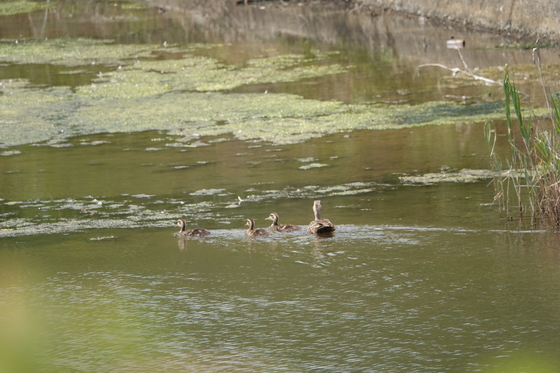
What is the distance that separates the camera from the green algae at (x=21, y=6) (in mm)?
26000

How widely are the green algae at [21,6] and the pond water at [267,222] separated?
10574 millimetres

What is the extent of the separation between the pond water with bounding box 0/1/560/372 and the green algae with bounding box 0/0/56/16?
10574 millimetres

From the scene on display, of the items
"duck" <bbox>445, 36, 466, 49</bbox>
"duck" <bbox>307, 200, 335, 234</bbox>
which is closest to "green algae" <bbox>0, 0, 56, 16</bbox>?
"duck" <bbox>445, 36, 466, 49</bbox>

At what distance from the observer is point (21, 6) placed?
26953 mm

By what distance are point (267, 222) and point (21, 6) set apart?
22.2 m

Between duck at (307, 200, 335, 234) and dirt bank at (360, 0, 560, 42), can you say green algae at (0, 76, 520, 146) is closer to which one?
duck at (307, 200, 335, 234)

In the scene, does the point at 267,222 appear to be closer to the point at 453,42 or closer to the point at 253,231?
the point at 253,231

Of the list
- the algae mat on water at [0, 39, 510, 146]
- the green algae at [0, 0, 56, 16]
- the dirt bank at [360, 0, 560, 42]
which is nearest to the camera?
the algae mat on water at [0, 39, 510, 146]

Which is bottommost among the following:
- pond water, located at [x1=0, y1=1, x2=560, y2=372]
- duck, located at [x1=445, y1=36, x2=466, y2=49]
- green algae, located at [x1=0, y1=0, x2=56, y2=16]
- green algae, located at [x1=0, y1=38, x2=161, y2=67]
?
pond water, located at [x1=0, y1=1, x2=560, y2=372]

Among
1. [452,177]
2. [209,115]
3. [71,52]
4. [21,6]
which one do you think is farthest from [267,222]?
[21,6]

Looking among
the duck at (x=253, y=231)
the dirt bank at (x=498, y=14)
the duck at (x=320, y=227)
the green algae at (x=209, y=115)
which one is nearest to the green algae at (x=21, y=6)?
the dirt bank at (x=498, y=14)

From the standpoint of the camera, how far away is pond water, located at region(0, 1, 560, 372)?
4.57 m

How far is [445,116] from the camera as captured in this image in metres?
10.9

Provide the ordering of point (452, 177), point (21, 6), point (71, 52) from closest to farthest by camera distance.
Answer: point (452, 177) < point (71, 52) < point (21, 6)
